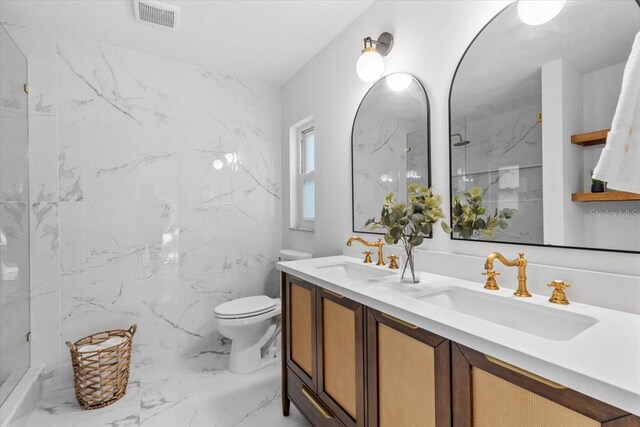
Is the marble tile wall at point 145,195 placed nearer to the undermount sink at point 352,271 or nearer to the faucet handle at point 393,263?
the undermount sink at point 352,271

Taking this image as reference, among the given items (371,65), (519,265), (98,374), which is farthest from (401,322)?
(98,374)

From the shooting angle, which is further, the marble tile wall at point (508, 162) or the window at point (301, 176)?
the window at point (301, 176)

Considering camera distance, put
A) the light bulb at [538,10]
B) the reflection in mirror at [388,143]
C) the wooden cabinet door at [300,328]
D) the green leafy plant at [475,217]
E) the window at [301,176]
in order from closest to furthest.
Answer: the light bulb at [538,10], the green leafy plant at [475,217], the wooden cabinet door at [300,328], the reflection in mirror at [388,143], the window at [301,176]

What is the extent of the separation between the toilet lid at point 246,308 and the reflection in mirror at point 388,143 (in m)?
0.90

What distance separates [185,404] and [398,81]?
7.20 feet

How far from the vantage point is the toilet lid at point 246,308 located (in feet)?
6.82

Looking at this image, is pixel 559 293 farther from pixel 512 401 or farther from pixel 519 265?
pixel 512 401

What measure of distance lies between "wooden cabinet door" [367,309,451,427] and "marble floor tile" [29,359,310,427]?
852 millimetres

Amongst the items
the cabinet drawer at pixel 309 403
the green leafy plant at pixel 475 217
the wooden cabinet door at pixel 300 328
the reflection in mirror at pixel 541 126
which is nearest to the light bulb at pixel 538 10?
the reflection in mirror at pixel 541 126

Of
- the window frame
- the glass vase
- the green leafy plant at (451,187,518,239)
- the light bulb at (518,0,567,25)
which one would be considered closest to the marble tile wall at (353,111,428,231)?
the green leafy plant at (451,187,518,239)

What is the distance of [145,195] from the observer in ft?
7.68

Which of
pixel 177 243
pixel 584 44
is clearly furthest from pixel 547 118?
pixel 177 243

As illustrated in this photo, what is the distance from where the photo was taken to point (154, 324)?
2.35m

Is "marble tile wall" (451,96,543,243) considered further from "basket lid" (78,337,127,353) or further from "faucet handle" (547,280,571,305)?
"basket lid" (78,337,127,353)
